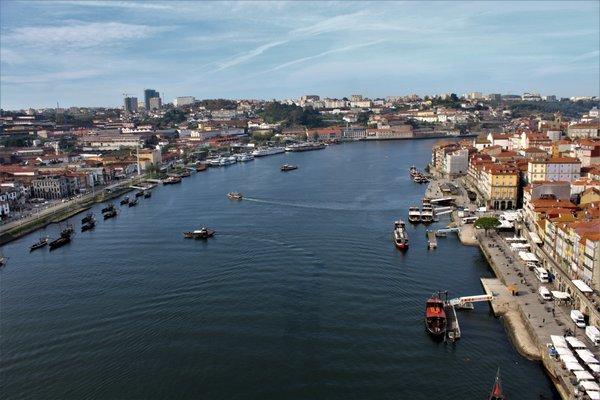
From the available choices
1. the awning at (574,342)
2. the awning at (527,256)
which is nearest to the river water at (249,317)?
the awning at (574,342)

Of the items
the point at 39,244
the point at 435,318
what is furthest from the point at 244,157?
A: the point at 435,318

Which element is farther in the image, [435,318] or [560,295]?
[560,295]

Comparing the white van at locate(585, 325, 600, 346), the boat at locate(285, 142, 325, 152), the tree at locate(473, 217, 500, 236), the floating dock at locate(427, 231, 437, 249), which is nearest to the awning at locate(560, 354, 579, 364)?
the white van at locate(585, 325, 600, 346)

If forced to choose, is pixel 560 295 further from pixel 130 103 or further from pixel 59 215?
pixel 130 103

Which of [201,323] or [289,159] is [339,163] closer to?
[289,159]

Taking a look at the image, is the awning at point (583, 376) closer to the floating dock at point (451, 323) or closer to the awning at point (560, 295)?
the floating dock at point (451, 323)

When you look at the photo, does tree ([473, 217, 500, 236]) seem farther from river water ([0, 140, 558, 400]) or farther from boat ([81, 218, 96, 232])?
boat ([81, 218, 96, 232])

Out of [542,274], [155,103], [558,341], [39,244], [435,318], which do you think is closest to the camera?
[558,341]
